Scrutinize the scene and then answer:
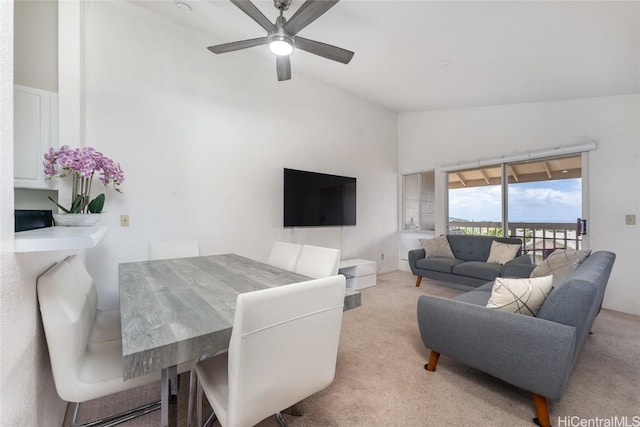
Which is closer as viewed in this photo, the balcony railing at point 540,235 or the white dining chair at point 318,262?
the white dining chair at point 318,262

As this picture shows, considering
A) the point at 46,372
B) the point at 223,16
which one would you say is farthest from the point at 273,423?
the point at 223,16

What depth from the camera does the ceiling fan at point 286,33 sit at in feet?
5.82

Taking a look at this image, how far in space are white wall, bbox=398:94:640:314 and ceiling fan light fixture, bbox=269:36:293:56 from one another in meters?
3.67

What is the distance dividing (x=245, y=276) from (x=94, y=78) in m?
2.46

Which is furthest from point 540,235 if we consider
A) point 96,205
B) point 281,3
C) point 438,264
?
point 96,205

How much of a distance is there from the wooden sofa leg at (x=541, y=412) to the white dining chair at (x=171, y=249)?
2.81 meters

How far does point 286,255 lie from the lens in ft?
7.72

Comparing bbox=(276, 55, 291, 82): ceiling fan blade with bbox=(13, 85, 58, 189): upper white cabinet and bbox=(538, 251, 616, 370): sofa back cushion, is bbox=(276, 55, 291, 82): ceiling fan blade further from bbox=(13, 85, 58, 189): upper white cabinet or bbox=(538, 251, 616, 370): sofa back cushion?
bbox=(538, 251, 616, 370): sofa back cushion

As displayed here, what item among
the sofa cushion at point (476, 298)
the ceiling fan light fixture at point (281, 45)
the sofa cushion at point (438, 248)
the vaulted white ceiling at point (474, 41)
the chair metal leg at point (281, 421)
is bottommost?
the chair metal leg at point (281, 421)

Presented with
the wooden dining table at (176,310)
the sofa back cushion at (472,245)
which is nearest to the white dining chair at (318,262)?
the wooden dining table at (176,310)

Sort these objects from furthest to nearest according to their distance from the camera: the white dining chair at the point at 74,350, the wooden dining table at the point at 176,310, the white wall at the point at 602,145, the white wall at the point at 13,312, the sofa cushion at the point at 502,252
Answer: the sofa cushion at the point at 502,252, the white wall at the point at 602,145, the white dining chair at the point at 74,350, the wooden dining table at the point at 176,310, the white wall at the point at 13,312

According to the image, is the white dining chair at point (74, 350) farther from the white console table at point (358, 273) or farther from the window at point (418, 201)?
the window at point (418, 201)

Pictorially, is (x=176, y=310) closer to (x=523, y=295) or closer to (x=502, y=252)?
(x=523, y=295)

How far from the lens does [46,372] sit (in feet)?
4.10
